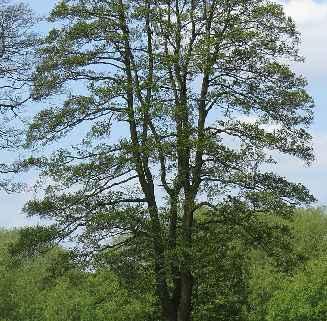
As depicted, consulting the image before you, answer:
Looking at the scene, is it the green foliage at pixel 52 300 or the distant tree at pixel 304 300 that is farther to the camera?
the green foliage at pixel 52 300

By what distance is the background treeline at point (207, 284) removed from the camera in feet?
84.3

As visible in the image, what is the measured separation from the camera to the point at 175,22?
27078mm

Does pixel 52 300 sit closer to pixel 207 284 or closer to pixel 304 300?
pixel 304 300

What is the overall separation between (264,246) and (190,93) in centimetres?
594

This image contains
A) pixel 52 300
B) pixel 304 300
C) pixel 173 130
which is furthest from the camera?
pixel 52 300

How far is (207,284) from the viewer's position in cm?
2784

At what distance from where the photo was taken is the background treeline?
1011 inches

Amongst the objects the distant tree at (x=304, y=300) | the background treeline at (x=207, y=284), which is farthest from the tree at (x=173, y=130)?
the distant tree at (x=304, y=300)

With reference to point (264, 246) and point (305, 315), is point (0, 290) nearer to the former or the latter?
point (305, 315)

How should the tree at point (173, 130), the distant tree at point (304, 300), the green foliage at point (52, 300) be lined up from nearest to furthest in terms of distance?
the tree at point (173, 130)
the distant tree at point (304, 300)
the green foliage at point (52, 300)

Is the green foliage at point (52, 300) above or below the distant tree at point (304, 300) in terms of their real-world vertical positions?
above

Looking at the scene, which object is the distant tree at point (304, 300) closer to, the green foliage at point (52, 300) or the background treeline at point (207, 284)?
the background treeline at point (207, 284)

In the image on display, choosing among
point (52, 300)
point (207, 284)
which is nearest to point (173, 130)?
point (207, 284)

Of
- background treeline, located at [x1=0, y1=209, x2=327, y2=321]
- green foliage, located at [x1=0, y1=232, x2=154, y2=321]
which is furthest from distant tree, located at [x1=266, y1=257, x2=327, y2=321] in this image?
green foliage, located at [x1=0, y1=232, x2=154, y2=321]
